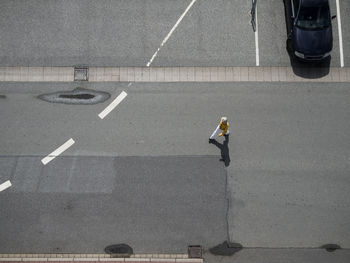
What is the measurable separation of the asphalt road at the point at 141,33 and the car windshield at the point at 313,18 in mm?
886

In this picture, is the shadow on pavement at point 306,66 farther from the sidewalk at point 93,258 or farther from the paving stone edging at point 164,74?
the sidewalk at point 93,258

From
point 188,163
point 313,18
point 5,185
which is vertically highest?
point 313,18

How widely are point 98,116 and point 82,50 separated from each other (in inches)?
111

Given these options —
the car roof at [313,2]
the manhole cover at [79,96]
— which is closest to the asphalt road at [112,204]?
the manhole cover at [79,96]

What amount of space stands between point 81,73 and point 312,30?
885cm

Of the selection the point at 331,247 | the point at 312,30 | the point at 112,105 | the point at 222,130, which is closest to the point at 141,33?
the point at 112,105

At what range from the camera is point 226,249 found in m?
12.4

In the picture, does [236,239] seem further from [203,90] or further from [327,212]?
[203,90]

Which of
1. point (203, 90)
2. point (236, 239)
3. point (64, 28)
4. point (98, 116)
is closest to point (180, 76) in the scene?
point (203, 90)

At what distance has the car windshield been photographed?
45.8 feet

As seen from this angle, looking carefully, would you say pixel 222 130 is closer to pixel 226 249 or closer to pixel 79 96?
pixel 226 249

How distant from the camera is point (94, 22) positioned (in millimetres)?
14672

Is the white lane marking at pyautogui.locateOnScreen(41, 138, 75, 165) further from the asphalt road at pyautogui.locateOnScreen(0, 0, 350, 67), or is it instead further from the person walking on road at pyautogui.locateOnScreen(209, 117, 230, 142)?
the person walking on road at pyautogui.locateOnScreen(209, 117, 230, 142)

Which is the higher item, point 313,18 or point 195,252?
point 313,18
